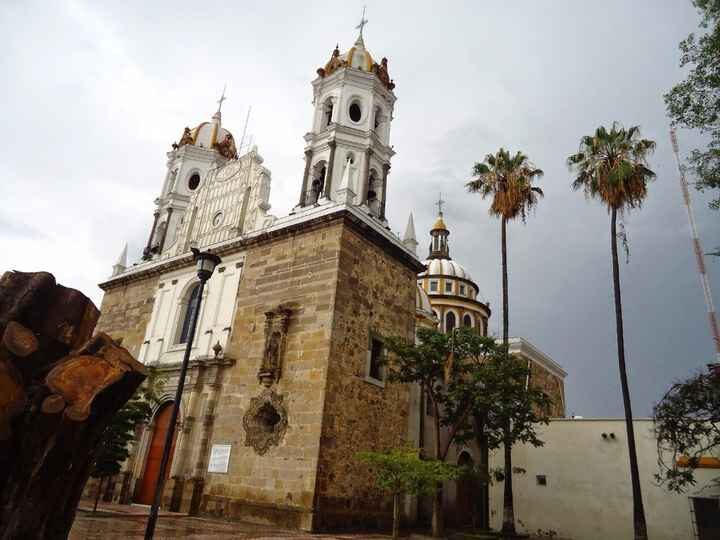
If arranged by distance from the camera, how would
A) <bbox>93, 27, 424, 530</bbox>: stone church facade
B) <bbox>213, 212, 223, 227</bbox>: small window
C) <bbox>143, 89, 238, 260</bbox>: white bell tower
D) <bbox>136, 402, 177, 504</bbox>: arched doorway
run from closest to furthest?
<bbox>93, 27, 424, 530</bbox>: stone church facade → <bbox>136, 402, 177, 504</bbox>: arched doorway → <bbox>213, 212, 223, 227</bbox>: small window → <bbox>143, 89, 238, 260</bbox>: white bell tower

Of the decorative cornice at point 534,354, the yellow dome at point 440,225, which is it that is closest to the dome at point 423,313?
the decorative cornice at point 534,354

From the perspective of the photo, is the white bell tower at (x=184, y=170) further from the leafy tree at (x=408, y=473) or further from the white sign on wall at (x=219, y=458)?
the leafy tree at (x=408, y=473)

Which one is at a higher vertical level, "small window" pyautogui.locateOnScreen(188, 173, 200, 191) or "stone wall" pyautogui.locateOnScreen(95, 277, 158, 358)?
"small window" pyautogui.locateOnScreen(188, 173, 200, 191)

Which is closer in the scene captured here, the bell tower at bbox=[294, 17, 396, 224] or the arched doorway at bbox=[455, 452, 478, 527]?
the bell tower at bbox=[294, 17, 396, 224]

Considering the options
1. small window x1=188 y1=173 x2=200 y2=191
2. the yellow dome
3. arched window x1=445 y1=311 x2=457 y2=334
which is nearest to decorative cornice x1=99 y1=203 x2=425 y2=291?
small window x1=188 y1=173 x2=200 y2=191

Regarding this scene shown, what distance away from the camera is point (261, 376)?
1562 centimetres

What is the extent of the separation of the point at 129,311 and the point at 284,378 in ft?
35.1

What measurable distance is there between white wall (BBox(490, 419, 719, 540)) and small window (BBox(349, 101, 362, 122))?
1485 cm

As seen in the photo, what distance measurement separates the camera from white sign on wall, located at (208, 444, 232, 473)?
15352 mm

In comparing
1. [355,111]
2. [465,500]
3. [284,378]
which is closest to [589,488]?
[465,500]

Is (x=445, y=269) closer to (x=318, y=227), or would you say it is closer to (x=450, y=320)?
(x=450, y=320)

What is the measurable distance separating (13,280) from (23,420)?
1.36 metres

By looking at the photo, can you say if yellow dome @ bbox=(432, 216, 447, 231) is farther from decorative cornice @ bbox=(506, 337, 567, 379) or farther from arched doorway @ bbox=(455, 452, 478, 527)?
arched doorway @ bbox=(455, 452, 478, 527)

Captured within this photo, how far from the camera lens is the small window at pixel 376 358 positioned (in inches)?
658
